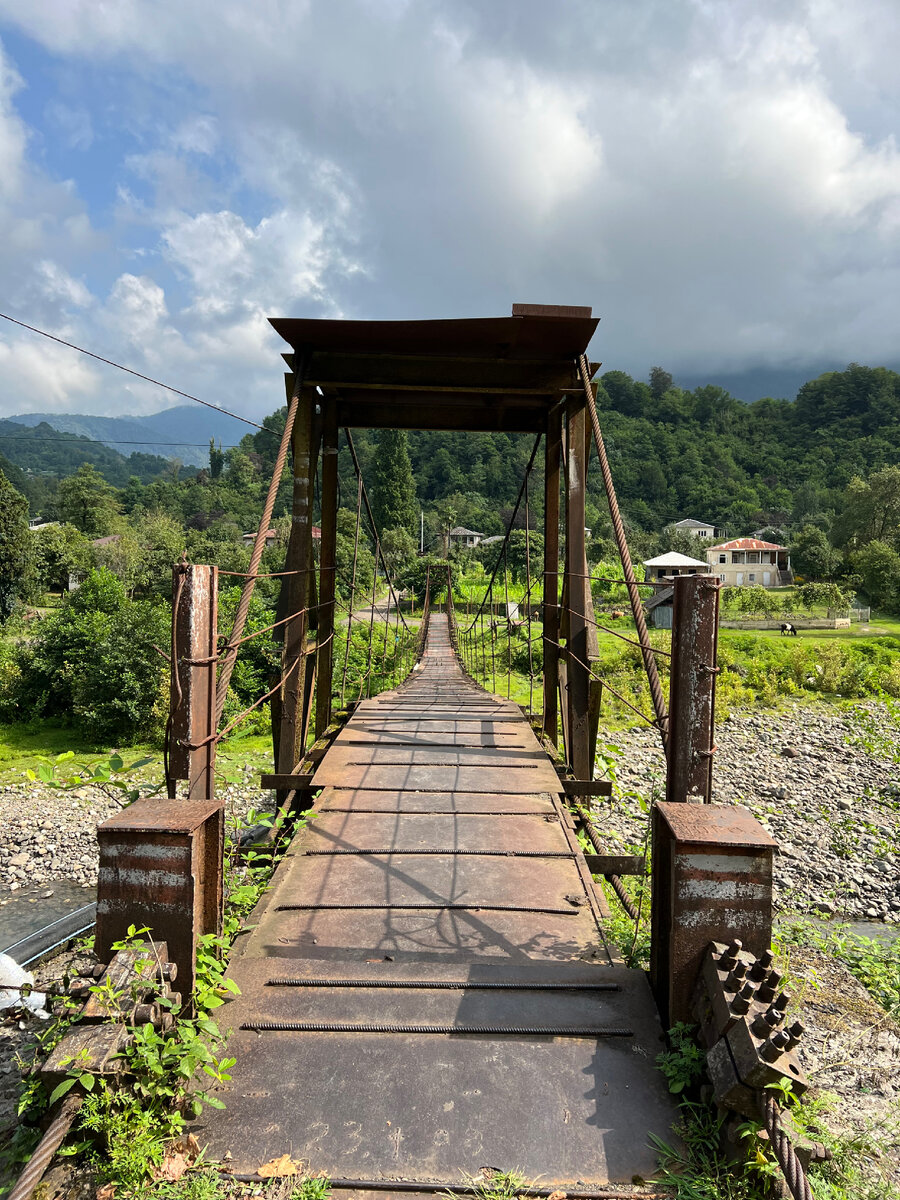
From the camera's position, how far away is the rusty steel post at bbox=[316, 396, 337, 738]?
441cm

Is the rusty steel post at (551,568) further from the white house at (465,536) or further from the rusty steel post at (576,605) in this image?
the white house at (465,536)

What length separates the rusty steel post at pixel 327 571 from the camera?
174 inches

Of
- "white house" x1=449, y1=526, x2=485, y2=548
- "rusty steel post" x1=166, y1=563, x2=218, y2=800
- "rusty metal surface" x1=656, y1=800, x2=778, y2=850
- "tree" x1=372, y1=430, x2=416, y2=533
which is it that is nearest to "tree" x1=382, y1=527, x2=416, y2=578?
"tree" x1=372, y1=430, x2=416, y2=533

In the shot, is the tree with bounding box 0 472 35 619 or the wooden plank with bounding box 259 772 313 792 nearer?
the wooden plank with bounding box 259 772 313 792

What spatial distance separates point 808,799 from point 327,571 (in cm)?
914

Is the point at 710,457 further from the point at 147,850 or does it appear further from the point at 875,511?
the point at 147,850

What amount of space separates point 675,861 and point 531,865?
1139 mm

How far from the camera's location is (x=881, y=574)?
28875 millimetres

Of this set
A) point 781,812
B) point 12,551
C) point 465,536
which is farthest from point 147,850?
point 465,536

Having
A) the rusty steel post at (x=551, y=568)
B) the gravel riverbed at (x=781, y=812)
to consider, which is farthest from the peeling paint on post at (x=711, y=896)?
the gravel riverbed at (x=781, y=812)

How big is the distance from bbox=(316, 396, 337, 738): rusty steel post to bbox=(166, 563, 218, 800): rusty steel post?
208 centimetres

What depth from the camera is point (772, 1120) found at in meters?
1.33

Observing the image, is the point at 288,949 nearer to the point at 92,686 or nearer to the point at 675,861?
the point at 675,861

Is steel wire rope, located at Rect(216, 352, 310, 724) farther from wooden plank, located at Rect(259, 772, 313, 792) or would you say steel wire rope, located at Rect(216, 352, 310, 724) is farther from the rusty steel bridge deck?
the rusty steel bridge deck
